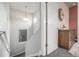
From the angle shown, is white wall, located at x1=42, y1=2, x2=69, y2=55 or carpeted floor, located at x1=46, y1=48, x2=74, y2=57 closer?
carpeted floor, located at x1=46, y1=48, x2=74, y2=57

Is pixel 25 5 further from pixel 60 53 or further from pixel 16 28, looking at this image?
pixel 60 53

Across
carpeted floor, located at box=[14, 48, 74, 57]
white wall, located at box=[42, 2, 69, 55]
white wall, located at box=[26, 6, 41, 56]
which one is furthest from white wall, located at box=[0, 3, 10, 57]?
white wall, located at box=[42, 2, 69, 55]

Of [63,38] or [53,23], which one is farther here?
[53,23]

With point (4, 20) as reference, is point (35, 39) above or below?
below

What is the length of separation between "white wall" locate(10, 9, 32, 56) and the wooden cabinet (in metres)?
0.55

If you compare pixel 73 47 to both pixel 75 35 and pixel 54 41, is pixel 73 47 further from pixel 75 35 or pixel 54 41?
pixel 54 41

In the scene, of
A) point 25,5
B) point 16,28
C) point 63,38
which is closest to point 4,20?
point 16,28

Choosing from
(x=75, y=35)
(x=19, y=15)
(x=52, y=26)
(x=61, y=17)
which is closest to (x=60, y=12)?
(x=61, y=17)

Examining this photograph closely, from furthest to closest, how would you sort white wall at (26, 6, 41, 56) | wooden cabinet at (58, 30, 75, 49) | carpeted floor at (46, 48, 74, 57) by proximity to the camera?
white wall at (26, 6, 41, 56) < wooden cabinet at (58, 30, 75, 49) < carpeted floor at (46, 48, 74, 57)

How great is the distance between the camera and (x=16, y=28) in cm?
152

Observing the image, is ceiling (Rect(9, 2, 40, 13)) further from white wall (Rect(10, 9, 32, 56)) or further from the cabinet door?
the cabinet door

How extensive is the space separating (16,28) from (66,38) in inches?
30.7

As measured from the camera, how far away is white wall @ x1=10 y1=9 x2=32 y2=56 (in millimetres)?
1470

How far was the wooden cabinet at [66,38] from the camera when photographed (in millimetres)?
1399
